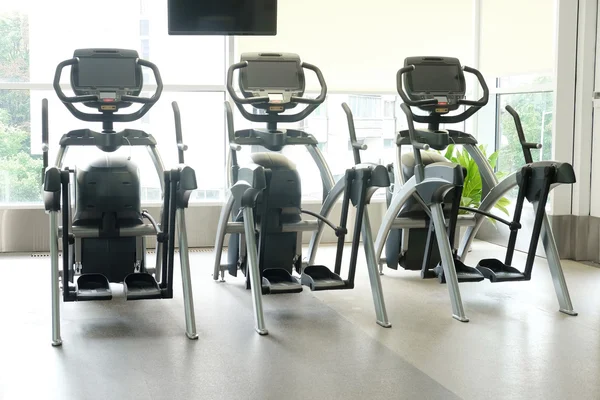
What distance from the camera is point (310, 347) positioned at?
13.6 ft

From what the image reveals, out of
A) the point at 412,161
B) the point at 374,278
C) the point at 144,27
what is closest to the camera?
the point at 374,278

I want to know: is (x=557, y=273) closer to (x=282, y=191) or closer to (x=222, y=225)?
(x=282, y=191)

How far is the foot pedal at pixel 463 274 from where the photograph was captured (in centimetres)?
492

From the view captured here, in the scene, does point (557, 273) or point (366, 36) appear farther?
point (366, 36)

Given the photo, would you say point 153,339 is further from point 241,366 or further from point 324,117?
point 324,117

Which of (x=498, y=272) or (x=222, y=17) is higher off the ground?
(x=222, y=17)

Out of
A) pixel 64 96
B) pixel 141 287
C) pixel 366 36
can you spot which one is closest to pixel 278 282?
pixel 141 287

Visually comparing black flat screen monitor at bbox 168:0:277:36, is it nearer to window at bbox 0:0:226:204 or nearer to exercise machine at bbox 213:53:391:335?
window at bbox 0:0:226:204

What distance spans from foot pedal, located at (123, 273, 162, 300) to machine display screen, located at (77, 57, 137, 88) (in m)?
1.18

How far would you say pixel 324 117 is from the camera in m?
7.66

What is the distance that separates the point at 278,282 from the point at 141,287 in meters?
0.82

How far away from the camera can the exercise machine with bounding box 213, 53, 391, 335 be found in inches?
183

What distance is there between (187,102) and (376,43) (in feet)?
6.22

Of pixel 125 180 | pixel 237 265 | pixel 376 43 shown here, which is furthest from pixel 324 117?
pixel 125 180
